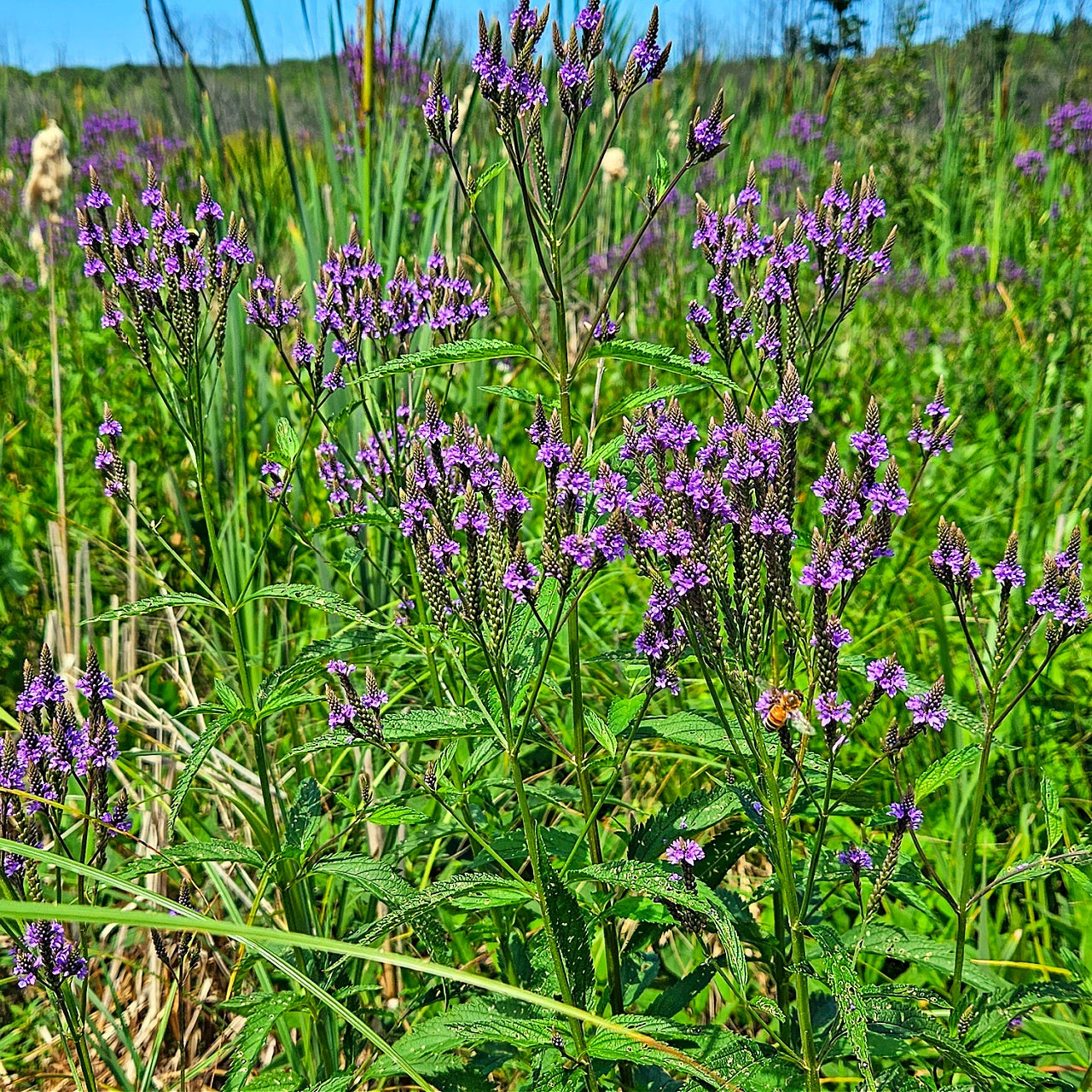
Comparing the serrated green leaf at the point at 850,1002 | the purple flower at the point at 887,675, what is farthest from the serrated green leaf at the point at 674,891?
the purple flower at the point at 887,675

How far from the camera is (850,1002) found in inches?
55.4

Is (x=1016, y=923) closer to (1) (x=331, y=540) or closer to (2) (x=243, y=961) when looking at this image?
(2) (x=243, y=961)

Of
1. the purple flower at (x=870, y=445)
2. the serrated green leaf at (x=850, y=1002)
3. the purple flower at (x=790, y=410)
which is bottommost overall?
the serrated green leaf at (x=850, y=1002)

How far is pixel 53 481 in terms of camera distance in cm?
438

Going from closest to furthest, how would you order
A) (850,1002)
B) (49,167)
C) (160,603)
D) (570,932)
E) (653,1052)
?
(850,1002) < (653,1052) < (570,932) < (160,603) < (49,167)

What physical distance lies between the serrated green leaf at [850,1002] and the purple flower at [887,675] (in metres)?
0.44

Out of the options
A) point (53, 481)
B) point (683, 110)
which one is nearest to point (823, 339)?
point (53, 481)

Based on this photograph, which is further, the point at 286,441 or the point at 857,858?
the point at 286,441

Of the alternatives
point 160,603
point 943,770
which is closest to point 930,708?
point 943,770

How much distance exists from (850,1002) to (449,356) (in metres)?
1.30

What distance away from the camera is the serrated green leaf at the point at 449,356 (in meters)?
1.70

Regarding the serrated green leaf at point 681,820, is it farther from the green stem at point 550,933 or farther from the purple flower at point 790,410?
the purple flower at point 790,410

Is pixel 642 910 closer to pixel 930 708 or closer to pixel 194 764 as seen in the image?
pixel 930 708

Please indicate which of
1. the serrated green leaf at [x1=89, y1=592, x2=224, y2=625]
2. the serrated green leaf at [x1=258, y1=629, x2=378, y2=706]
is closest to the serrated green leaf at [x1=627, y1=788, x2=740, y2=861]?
the serrated green leaf at [x1=258, y1=629, x2=378, y2=706]
